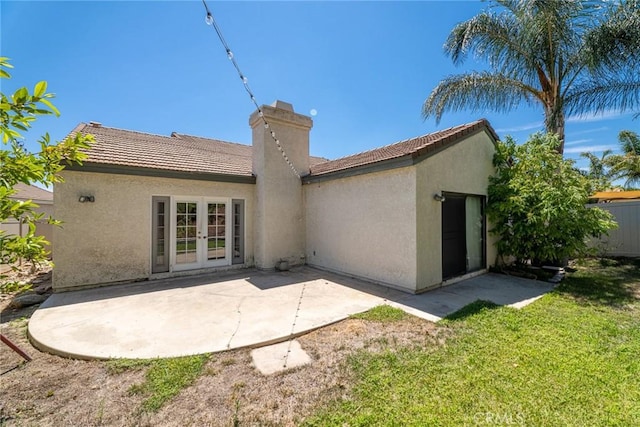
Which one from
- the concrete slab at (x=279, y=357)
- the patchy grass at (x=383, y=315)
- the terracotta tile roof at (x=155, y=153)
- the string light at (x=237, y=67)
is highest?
the string light at (x=237, y=67)

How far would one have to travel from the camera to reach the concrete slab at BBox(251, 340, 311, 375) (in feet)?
11.9

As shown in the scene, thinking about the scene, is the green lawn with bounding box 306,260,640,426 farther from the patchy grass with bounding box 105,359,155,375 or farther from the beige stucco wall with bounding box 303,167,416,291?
the patchy grass with bounding box 105,359,155,375

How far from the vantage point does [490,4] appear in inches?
414

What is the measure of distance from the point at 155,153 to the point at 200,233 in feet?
11.2

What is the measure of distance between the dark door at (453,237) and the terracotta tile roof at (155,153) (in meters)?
7.26

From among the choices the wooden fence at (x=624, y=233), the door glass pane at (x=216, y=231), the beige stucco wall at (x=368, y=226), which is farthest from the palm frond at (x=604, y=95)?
the door glass pane at (x=216, y=231)

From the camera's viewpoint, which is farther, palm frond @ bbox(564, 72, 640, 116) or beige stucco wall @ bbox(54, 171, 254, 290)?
palm frond @ bbox(564, 72, 640, 116)

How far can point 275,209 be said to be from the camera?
1009cm

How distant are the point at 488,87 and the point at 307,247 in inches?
396

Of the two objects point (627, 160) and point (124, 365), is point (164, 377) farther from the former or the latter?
point (627, 160)

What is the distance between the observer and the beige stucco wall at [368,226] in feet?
22.7

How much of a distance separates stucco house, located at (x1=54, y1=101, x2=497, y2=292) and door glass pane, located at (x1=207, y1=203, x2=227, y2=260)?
0.12 feet

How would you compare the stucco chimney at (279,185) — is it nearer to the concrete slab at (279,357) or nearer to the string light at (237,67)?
the string light at (237,67)

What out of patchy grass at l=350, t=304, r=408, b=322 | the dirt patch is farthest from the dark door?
the dirt patch
